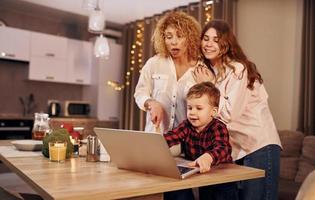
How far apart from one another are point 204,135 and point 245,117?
13.4 inches

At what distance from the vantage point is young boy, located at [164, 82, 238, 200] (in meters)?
1.28

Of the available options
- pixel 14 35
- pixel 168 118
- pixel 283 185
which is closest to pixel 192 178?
pixel 168 118

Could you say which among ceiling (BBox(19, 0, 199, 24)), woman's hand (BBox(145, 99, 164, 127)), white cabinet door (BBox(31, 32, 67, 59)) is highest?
ceiling (BBox(19, 0, 199, 24))

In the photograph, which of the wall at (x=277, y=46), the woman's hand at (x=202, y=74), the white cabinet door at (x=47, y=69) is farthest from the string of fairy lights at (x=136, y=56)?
the woman's hand at (x=202, y=74)

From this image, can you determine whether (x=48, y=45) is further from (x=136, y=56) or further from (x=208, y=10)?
(x=208, y=10)

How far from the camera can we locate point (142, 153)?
105 centimetres

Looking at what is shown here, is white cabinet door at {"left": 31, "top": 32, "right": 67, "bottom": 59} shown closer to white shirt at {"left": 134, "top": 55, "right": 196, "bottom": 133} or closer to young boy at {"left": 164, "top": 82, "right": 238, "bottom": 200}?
white shirt at {"left": 134, "top": 55, "right": 196, "bottom": 133}

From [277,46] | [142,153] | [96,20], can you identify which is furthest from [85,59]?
[142,153]

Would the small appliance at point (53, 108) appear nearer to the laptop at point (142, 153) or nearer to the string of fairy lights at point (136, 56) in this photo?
the string of fairy lights at point (136, 56)

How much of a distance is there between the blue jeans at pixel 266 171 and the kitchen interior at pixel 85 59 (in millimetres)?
2388

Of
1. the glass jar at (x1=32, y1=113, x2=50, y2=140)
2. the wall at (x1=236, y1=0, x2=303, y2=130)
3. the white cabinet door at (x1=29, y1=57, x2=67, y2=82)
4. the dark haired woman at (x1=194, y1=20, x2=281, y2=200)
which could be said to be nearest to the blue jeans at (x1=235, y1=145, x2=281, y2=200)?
the dark haired woman at (x1=194, y1=20, x2=281, y2=200)

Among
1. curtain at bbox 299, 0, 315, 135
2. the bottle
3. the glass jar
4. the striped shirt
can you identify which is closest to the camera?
the striped shirt

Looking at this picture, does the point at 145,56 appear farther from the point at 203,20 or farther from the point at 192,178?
the point at 192,178

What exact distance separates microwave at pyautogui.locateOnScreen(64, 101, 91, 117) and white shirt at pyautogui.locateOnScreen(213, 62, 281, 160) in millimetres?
4113
